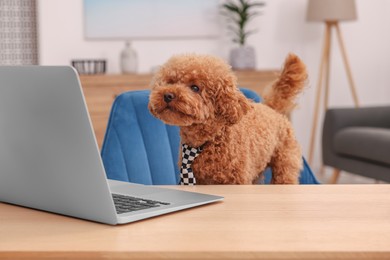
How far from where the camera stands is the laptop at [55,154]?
900 mm

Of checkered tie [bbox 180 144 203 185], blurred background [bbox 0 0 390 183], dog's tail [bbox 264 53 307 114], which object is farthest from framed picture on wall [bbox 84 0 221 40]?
checkered tie [bbox 180 144 203 185]

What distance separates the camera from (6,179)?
1.11 meters

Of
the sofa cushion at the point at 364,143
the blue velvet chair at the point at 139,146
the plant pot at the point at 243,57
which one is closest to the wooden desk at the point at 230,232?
the blue velvet chair at the point at 139,146

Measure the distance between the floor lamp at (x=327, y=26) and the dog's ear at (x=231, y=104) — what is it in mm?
3137

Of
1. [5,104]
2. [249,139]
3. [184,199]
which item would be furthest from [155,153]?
[5,104]

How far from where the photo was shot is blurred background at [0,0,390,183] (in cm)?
484

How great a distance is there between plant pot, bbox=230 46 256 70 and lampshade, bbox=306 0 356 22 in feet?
1.64

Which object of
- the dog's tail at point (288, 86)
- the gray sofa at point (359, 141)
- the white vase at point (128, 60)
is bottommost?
the gray sofa at point (359, 141)

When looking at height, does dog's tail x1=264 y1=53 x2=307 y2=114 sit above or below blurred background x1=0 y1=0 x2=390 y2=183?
above

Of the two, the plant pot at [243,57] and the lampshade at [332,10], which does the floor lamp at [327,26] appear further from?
the plant pot at [243,57]

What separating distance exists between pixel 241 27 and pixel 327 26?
25.6 inches

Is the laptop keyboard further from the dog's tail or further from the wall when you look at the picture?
the wall

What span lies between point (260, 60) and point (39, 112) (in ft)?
14.0

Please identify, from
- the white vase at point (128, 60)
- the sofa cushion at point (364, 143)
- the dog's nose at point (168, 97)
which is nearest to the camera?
the dog's nose at point (168, 97)
